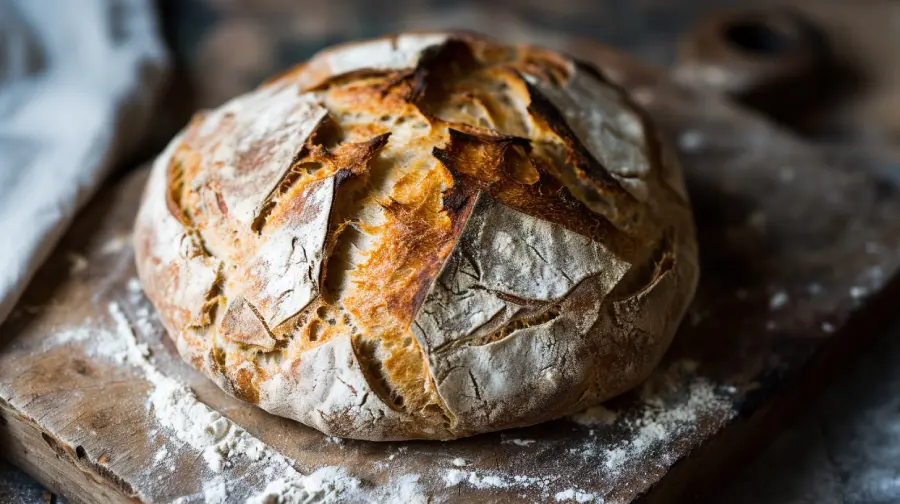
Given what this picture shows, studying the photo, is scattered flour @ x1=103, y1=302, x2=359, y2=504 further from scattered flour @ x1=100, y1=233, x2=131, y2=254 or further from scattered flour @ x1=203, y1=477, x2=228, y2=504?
scattered flour @ x1=100, y1=233, x2=131, y2=254

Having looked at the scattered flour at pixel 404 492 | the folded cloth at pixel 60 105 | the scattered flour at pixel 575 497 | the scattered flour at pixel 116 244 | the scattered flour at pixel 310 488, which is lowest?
the scattered flour at pixel 575 497

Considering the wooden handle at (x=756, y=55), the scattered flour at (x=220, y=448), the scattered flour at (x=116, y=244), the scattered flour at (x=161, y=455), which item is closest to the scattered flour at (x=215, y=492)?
the scattered flour at (x=220, y=448)

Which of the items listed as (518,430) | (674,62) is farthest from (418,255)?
(674,62)

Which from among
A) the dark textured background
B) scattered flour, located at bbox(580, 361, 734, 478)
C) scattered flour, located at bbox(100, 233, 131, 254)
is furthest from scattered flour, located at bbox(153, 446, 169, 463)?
scattered flour, located at bbox(580, 361, 734, 478)

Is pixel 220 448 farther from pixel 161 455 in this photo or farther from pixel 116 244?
pixel 116 244

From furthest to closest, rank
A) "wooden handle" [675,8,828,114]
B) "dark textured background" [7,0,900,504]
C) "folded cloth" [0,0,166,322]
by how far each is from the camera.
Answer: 1. "wooden handle" [675,8,828,114]
2. "folded cloth" [0,0,166,322]
3. "dark textured background" [7,0,900,504]

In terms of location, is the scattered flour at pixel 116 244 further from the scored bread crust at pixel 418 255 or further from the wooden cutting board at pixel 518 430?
the scored bread crust at pixel 418 255
